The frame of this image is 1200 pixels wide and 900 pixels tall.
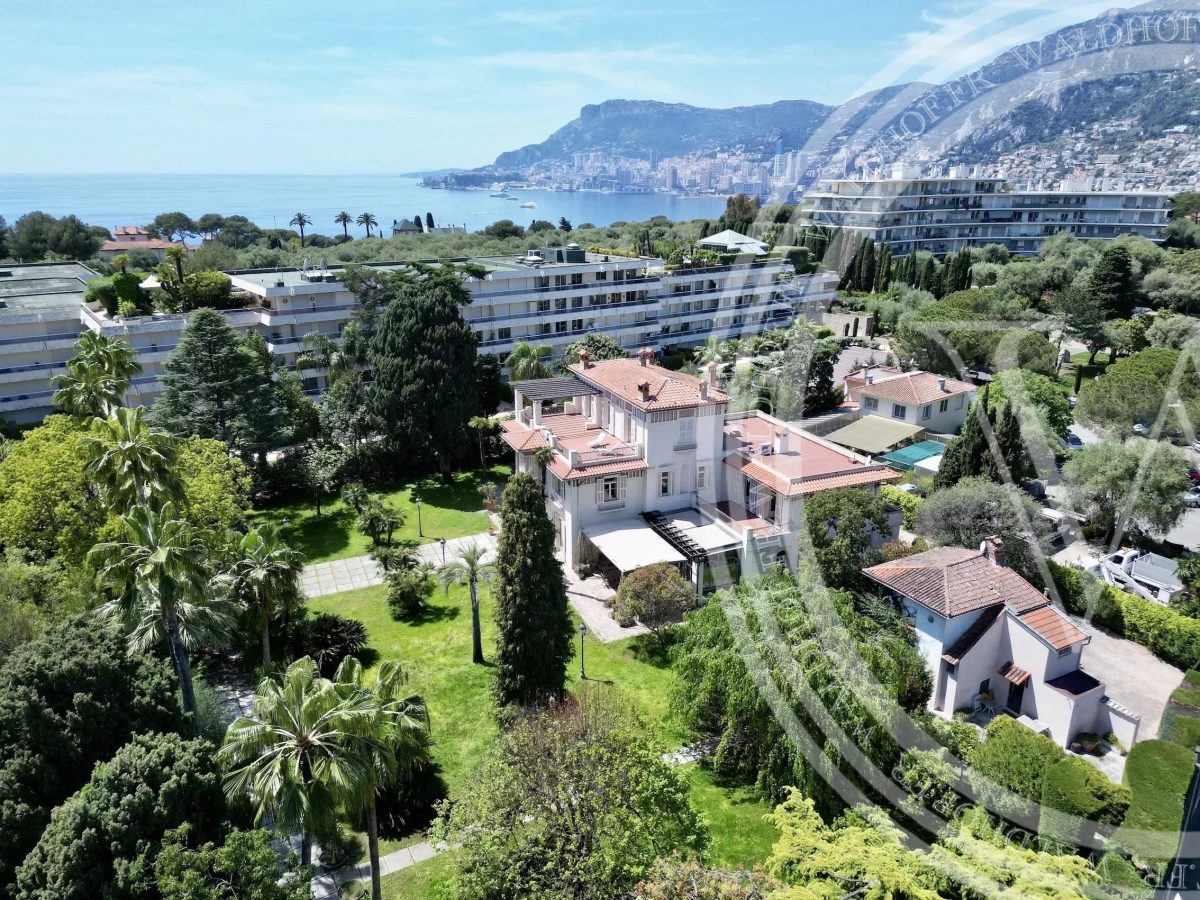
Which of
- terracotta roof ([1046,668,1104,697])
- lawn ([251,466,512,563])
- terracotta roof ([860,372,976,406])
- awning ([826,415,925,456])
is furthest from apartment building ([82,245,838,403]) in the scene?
terracotta roof ([1046,668,1104,697])

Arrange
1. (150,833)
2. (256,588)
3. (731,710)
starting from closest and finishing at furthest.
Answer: (150,833)
(731,710)
(256,588)

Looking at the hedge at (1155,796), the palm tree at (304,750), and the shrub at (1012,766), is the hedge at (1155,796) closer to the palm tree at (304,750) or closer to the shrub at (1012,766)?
the shrub at (1012,766)

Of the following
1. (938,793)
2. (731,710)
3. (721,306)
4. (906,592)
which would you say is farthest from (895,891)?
(721,306)

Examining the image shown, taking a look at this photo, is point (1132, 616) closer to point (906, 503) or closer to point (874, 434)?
point (906, 503)

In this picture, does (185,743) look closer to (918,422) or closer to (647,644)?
(647,644)

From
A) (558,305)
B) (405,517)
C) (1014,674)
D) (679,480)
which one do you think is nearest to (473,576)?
(679,480)

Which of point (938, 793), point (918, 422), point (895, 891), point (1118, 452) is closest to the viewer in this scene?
point (895, 891)
